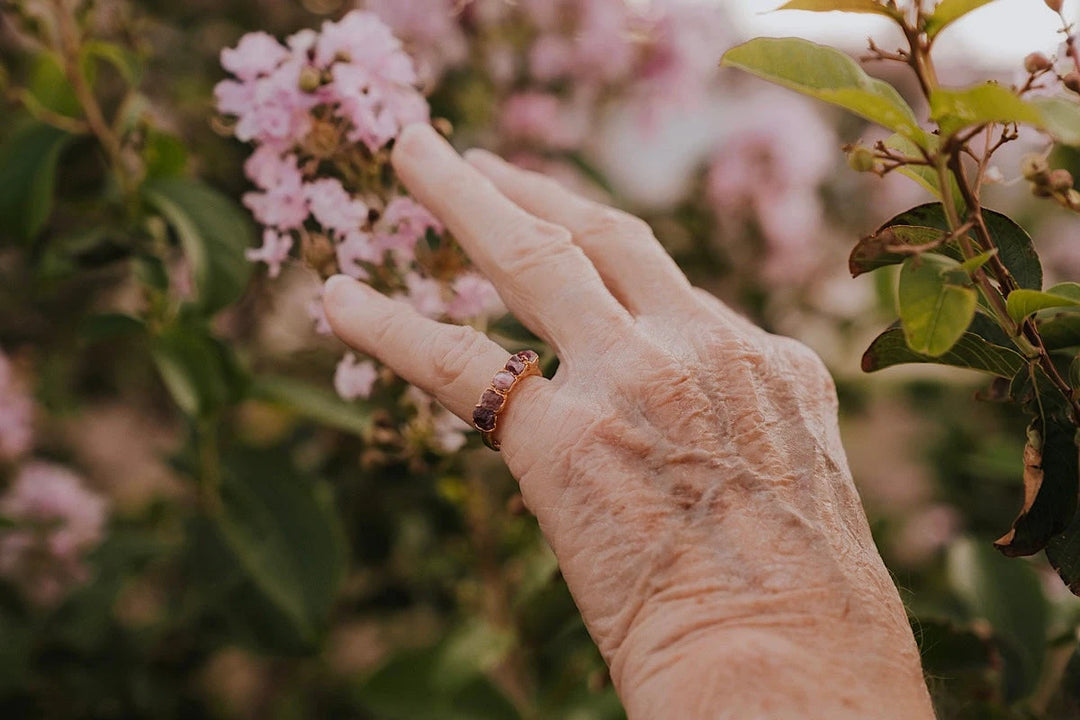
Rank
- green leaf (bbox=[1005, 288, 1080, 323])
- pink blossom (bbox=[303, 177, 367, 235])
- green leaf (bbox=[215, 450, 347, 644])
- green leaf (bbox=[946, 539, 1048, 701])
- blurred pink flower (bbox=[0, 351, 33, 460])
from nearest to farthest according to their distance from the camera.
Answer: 1. green leaf (bbox=[1005, 288, 1080, 323])
2. pink blossom (bbox=[303, 177, 367, 235])
3. green leaf (bbox=[946, 539, 1048, 701])
4. green leaf (bbox=[215, 450, 347, 644])
5. blurred pink flower (bbox=[0, 351, 33, 460])

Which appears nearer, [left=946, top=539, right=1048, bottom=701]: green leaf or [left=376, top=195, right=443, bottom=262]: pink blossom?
[left=376, top=195, right=443, bottom=262]: pink blossom

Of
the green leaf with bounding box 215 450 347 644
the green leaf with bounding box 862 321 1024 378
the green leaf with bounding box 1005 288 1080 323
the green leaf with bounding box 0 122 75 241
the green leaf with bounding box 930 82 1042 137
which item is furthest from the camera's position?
the green leaf with bounding box 215 450 347 644

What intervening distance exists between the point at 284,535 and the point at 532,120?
1.21 m

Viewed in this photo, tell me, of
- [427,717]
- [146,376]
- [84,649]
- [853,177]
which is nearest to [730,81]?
[853,177]

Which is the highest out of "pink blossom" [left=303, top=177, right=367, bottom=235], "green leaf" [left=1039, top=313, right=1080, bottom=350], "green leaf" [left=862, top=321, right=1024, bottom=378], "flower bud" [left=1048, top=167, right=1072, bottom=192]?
"flower bud" [left=1048, top=167, right=1072, bottom=192]

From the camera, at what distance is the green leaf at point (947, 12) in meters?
0.70

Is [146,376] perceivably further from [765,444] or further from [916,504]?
[916,504]

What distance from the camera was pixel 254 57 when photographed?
105cm

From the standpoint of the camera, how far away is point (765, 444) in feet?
2.94

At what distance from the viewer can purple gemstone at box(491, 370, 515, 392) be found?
0.92m

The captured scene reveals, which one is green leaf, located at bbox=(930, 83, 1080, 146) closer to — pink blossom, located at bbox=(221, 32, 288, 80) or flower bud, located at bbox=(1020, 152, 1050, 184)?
flower bud, located at bbox=(1020, 152, 1050, 184)

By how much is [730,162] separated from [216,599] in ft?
5.73

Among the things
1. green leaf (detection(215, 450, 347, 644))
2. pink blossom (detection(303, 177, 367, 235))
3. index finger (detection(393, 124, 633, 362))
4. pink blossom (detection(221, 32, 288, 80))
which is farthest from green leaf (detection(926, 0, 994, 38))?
green leaf (detection(215, 450, 347, 644))

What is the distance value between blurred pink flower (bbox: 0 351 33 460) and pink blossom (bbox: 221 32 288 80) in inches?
49.2
